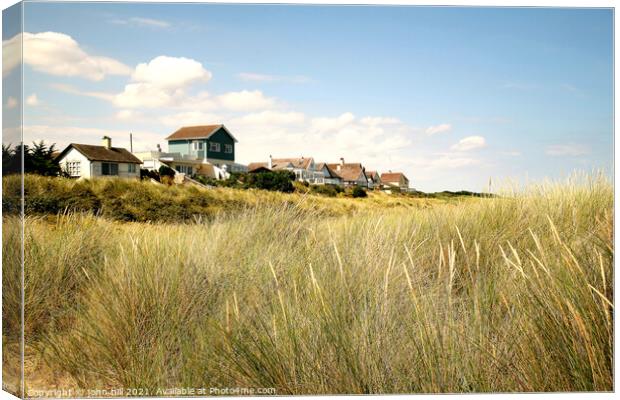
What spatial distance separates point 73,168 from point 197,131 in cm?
87

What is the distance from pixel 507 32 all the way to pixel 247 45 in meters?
1.66

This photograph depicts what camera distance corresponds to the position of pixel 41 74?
309 centimetres

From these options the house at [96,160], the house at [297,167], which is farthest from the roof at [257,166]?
the house at [96,160]

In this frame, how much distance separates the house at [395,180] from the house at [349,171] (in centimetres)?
16

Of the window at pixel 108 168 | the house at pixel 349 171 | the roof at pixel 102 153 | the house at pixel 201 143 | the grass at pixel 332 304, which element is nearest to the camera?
the grass at pixel 332 304

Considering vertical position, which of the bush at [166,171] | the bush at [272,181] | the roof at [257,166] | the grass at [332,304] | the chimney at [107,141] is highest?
the chimney at [107,141]

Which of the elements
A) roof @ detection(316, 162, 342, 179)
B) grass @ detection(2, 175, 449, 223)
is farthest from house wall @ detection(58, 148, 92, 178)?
roof @ detection(316, 162, 342, 179)

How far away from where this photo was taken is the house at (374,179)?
12.1ft

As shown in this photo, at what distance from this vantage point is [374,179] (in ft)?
12.3

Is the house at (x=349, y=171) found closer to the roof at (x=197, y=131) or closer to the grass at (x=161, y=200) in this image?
the grass at (x=161, y=200)

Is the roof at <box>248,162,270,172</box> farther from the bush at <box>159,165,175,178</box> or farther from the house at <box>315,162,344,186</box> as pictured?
the bush at <box>159,165,175,178</box>

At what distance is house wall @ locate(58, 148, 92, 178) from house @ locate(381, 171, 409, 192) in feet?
6.66

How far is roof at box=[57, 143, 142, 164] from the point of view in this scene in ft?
11.0

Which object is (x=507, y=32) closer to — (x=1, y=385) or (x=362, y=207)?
(x=362, y=207)
